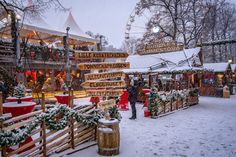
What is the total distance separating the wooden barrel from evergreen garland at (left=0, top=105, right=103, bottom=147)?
2.72 ft

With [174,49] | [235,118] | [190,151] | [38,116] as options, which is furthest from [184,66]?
[38,116]

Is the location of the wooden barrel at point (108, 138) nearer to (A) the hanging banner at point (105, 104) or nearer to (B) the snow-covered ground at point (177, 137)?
(B) the snow-covered ground at point (177, 137)

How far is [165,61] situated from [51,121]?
1317 cm

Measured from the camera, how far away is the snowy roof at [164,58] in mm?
16844

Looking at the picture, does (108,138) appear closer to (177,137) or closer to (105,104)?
(105,104)

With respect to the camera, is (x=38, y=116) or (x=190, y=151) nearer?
(x=38, y=116)

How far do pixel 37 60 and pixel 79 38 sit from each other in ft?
20.7

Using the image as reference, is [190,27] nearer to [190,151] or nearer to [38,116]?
[190,151]

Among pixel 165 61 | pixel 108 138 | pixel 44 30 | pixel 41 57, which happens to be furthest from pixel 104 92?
pixel 44 30

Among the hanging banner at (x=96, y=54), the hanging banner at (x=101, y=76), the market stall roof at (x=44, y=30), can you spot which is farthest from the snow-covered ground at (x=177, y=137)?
the market stall roof at (x=44, y=30)

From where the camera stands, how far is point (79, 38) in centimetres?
2350

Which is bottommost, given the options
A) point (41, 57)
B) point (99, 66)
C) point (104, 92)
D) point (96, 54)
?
point (104, 92)

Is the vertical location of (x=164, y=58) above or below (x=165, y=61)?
above

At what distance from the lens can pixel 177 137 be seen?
7578 millimetres
